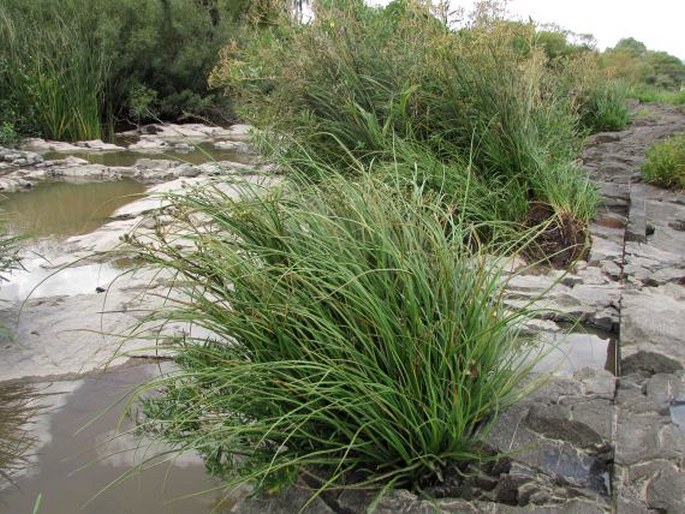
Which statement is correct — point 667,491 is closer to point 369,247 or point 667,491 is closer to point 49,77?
point 369,247

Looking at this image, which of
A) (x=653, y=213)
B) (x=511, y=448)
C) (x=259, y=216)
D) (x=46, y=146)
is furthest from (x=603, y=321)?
(x=46, y=146)

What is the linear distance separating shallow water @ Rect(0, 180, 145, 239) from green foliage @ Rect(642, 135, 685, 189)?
460 cm

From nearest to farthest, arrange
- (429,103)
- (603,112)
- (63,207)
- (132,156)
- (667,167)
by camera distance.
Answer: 1. (429,103)
2. (667,167)
3. (63,207)
4. (132,156)
5. (603,112)

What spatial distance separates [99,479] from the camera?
2312 millimetres

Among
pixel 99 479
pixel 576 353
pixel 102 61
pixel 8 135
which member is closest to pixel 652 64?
pixel 102 61

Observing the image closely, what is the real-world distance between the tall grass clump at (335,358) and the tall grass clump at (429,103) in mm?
1868

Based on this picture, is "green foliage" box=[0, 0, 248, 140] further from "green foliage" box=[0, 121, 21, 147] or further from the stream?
the stream

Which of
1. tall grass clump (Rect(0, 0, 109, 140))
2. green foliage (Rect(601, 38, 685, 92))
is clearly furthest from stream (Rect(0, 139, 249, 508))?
green foliage (Rect(601, 38, 685, 92))

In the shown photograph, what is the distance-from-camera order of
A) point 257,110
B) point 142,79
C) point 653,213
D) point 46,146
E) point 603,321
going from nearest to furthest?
1. point 603,321
2. point 653,213
3. point 257,110
4. point 46,146
5. point 142,79

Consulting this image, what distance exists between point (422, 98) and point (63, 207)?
13.7 ft

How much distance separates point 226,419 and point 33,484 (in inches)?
35.7

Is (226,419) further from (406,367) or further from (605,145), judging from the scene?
(605,145)

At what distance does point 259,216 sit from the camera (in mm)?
2188

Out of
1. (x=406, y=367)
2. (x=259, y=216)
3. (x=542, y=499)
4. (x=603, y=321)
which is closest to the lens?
(x=542, y=499)
